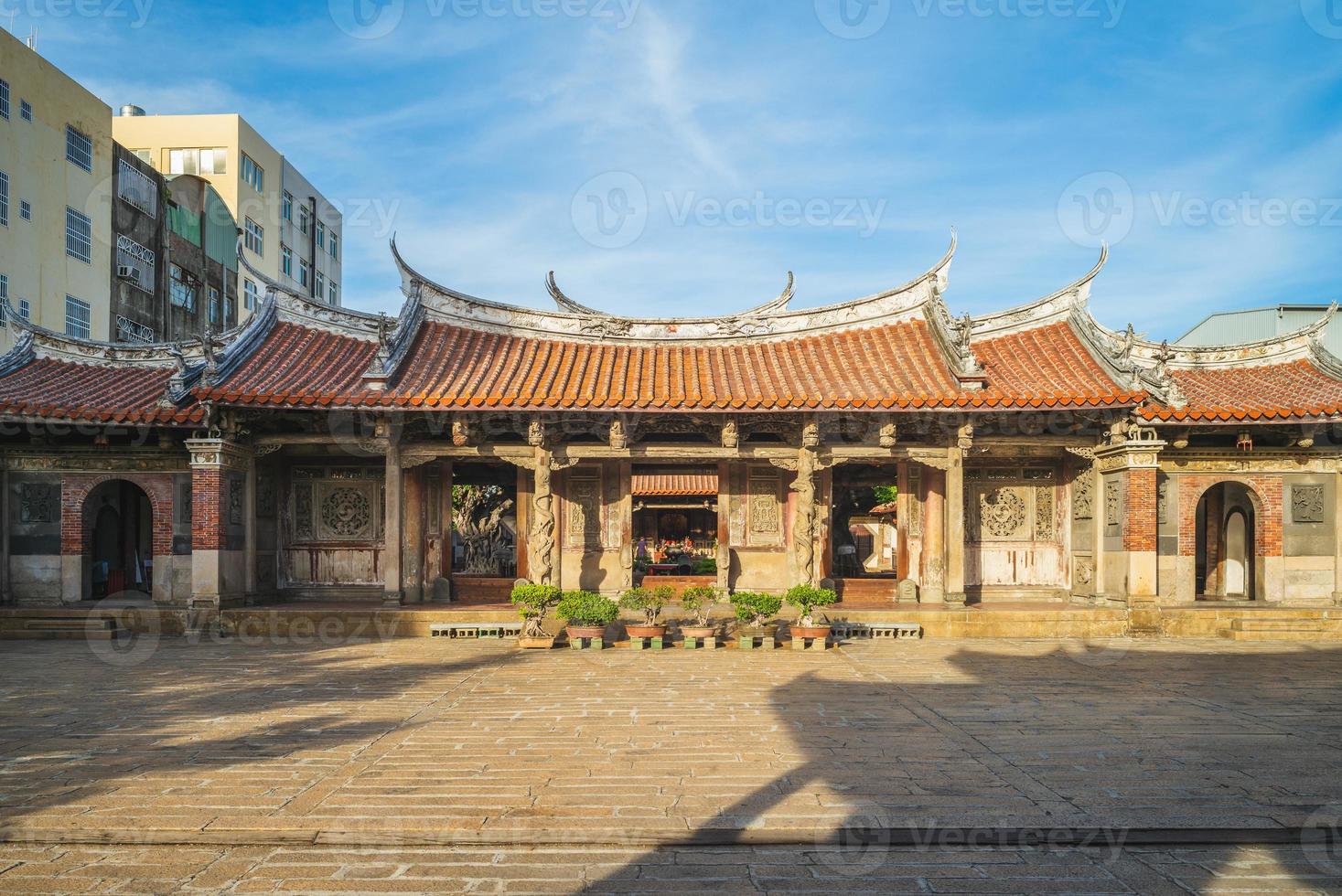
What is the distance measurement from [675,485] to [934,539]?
9993mm

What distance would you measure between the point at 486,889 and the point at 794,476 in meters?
12.2

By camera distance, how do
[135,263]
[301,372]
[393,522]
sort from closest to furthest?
[301,372]
[393,522]
[135,263]

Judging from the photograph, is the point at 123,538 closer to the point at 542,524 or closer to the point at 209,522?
the point at 209,522

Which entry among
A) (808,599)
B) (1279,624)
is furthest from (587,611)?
(1279,624)

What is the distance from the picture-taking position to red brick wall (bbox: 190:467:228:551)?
568 inches

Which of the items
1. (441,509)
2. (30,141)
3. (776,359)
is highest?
(30,141)

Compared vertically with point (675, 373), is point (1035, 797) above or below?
below

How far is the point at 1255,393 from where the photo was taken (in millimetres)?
15469

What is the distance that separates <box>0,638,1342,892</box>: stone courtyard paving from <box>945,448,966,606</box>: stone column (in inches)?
164

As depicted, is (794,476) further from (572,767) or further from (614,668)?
(572,767)

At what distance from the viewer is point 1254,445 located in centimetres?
1549

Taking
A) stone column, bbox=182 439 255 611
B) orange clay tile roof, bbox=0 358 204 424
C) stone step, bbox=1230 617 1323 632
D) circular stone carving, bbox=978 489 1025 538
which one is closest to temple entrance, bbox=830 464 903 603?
circular stone carving, bbox=978 489 1025 538

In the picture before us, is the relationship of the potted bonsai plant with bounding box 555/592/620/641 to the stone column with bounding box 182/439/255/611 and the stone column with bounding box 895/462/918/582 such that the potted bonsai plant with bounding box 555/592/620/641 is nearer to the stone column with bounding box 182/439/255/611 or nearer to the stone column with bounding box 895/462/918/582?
the stone column with bounding box 182/439/255/611

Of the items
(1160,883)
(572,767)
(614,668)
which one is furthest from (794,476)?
(1160,883)
